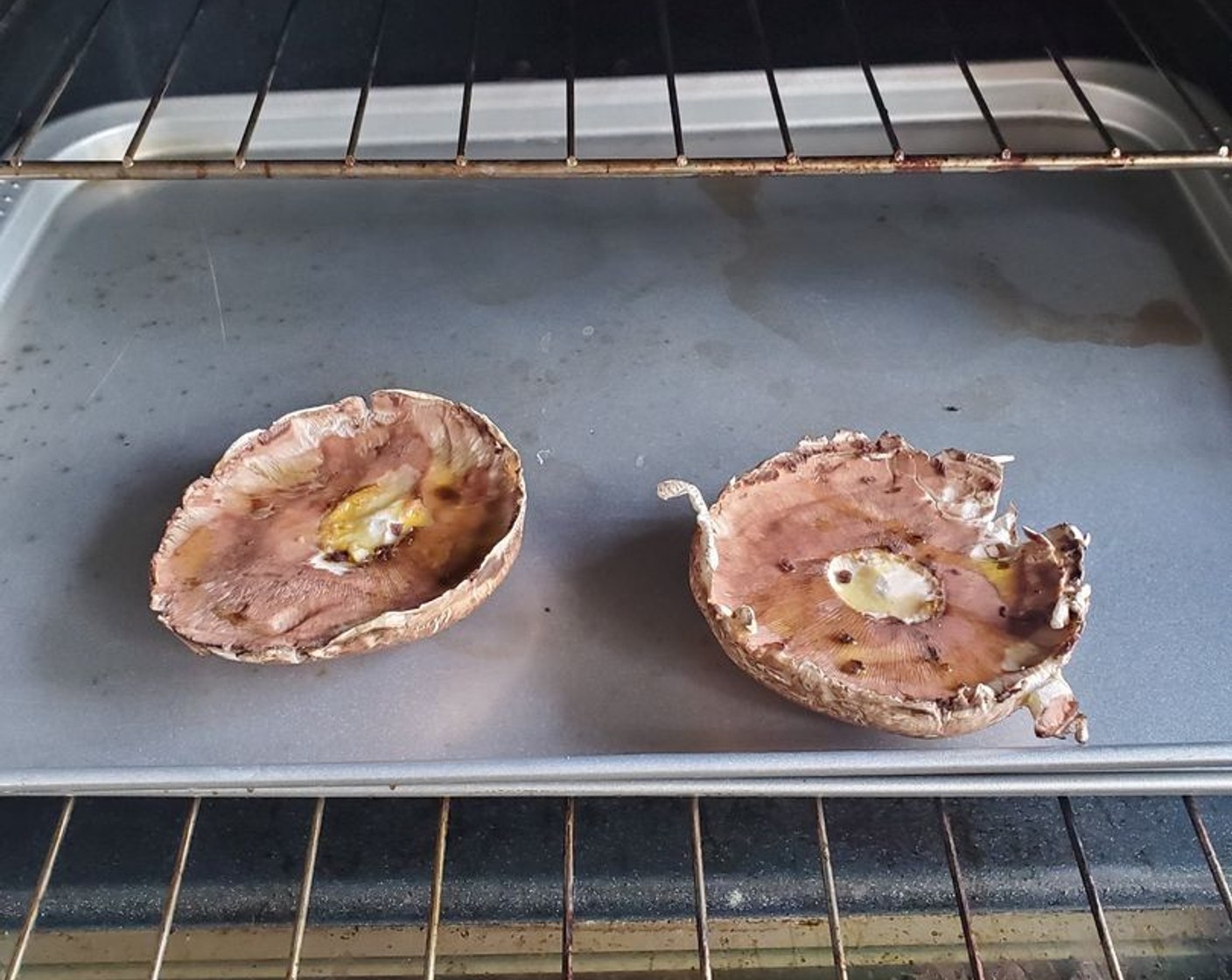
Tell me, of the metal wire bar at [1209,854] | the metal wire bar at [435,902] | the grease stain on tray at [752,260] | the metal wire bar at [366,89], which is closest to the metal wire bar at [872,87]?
the grease stain on tray at [752,260]

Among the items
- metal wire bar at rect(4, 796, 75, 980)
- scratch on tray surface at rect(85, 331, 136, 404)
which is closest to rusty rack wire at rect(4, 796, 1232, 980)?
metal wire bar at rect(4, 796, 75, 980)

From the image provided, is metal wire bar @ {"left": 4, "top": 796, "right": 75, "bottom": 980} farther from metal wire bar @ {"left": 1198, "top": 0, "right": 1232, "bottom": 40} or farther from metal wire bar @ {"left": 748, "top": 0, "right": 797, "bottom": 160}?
→ metal wire bar @ {"left": 1198, "top": 0, "right": 1232, "bottom": 40}

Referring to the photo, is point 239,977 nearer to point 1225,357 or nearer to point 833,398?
point 833,398

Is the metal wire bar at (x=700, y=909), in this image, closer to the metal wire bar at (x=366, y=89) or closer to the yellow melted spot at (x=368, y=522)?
the yellow melted spot at (x=368, y=522)

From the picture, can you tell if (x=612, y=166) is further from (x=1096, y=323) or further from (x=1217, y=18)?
(x=1217, y=18)

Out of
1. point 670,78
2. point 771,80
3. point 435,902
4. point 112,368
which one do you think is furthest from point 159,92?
point 435,902

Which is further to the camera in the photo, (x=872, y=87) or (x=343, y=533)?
(x=872, y=87)
